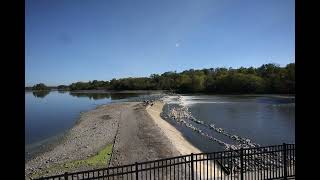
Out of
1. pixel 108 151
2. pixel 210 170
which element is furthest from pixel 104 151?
pixel 210 170

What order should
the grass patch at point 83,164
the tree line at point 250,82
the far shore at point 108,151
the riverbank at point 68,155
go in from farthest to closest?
the tree line at point 250,82, the far shore at point 108,151, the riverbank at point 68,155, the grass patch at point 83,164

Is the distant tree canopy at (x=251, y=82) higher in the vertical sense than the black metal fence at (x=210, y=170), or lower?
higher

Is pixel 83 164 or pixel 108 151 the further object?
pixel 108 151

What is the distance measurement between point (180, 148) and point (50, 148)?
1354cm

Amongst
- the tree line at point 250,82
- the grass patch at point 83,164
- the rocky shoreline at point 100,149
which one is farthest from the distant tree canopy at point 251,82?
the grass patch at point 83,164

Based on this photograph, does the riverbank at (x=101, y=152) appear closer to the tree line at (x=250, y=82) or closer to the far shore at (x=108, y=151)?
the far shore at (x=108, y=151)

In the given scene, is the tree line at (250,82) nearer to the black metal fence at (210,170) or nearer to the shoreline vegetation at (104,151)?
the shoreline vegetation at (104,151)

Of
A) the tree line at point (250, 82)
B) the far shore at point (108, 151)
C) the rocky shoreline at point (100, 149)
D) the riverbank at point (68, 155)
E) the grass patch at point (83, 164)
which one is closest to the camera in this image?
the grass patch at point (83, 164)

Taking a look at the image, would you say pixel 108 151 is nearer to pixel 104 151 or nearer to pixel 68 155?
pixel 104 151

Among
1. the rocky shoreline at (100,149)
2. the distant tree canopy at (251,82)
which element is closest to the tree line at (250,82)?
the distant tree canopy at (251,82)

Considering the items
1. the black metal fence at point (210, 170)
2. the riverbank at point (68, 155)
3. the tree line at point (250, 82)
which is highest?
the tree line at point (250, 82)

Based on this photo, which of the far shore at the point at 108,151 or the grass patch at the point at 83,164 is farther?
the far shore at the point at 108,151

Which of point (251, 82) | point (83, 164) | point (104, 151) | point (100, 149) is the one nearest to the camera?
point (83, 164)
